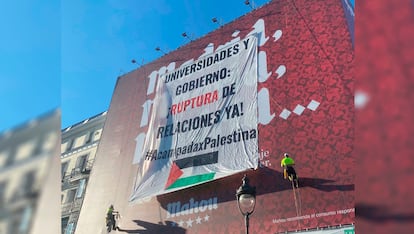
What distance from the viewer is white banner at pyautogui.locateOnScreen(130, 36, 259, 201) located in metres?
12.1

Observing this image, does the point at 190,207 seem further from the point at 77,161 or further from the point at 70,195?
the point at 77,161

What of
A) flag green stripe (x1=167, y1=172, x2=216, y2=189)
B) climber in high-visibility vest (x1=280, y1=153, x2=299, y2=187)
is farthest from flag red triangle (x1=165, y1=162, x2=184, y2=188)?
climber in high-visibility vest (x1=280, y1=153, x2=299, y2=187)

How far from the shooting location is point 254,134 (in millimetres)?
11914

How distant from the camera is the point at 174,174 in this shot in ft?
43.2

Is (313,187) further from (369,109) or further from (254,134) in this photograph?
(369,109)

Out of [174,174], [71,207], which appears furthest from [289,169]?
[71,207]

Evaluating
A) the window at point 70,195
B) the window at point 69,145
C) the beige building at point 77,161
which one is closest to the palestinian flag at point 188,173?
the beige building at point 77,161

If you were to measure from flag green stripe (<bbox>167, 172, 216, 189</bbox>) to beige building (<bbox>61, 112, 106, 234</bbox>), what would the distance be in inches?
327

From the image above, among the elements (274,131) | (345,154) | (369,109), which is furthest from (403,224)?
(274,131)

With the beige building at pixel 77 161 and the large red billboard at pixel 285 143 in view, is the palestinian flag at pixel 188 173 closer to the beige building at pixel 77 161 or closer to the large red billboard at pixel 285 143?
the large red billboard at pixel 285 143

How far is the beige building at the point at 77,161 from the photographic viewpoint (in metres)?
20.5

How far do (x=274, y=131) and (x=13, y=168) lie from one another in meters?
10.6

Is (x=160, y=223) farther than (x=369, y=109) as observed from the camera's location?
Yes

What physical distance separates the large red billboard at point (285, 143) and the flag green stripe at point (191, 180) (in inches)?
15.1
